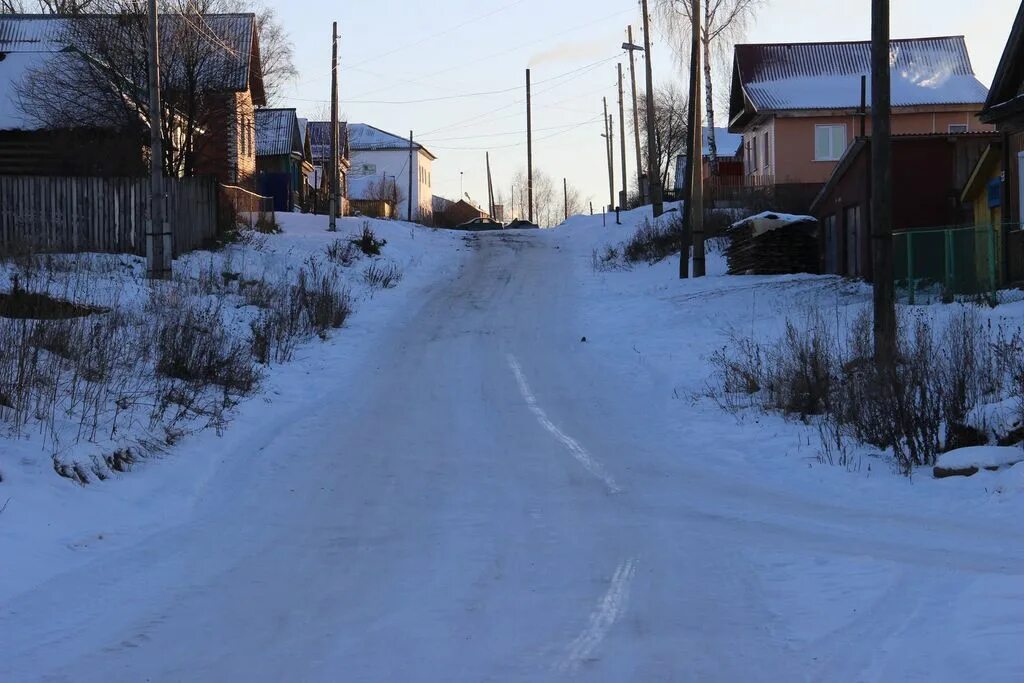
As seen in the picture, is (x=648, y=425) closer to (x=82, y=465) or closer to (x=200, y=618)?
(x=82, y=465)

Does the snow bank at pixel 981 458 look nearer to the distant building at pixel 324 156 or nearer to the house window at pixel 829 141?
the house window at pixel 829 141

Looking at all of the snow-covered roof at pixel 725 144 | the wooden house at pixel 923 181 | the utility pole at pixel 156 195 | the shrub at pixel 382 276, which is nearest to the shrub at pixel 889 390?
the wooden house at pixel 923 181

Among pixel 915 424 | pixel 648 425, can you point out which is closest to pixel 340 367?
pixel 648 425

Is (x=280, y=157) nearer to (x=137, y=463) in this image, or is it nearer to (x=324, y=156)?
(x=324, y=156)

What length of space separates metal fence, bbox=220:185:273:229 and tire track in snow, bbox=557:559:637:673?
2449 centimetres

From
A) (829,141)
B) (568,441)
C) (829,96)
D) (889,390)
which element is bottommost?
(568,441)

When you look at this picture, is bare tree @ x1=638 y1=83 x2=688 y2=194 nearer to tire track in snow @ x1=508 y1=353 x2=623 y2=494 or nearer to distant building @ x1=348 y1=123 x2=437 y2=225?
distant building @ x1=348 y1=123 x2=437 y2=225

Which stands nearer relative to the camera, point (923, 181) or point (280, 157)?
point (923, 181)

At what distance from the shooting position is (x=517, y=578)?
6383mm

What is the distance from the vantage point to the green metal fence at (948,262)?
1938 centimetres

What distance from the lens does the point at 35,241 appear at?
21219 millimetres

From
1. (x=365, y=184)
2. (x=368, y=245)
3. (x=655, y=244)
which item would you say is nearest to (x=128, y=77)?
(x=368, y=245)

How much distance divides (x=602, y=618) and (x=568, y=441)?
5.73 metres

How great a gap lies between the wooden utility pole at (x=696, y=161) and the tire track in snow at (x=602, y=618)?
69.8 feet
